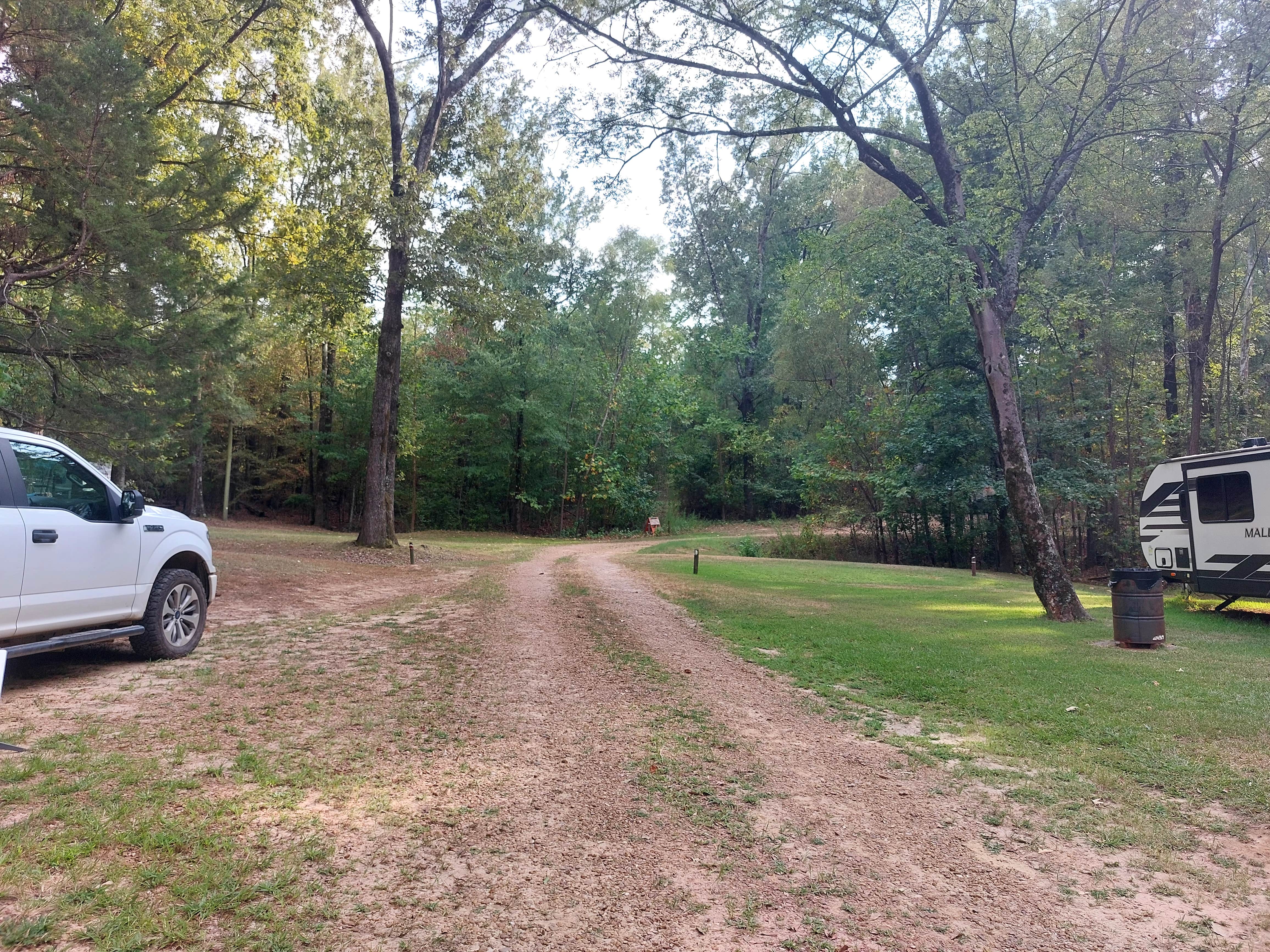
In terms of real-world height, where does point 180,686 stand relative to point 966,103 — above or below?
below

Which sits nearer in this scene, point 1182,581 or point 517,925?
point 517,925

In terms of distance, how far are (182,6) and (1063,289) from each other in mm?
23404

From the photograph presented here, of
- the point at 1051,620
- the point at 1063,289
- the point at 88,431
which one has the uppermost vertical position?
the point at 1063,289

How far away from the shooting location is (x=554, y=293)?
42750mm

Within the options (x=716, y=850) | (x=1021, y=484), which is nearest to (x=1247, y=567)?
(x=1021, y=484)

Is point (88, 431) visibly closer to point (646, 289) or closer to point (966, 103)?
point (966, 103)

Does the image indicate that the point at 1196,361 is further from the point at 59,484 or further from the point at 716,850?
the point at 59,484

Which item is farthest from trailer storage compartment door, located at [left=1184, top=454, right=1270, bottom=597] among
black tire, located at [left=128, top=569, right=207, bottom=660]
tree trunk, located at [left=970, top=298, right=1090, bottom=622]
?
black tire, located at [left=128, top=569, right=207, bottom=660]

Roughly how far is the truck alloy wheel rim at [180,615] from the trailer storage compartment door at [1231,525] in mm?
15672

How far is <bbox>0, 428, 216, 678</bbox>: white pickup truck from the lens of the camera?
494 centimetres

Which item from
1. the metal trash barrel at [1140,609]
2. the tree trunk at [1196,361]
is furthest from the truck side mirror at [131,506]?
the tree trunk at [1196,361]

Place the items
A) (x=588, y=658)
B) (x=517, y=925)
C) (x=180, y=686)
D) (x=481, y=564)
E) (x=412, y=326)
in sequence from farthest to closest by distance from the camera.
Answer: (x=412, y=326), (x=481, y=564), (x=588, y=658), (x=180, y=686), (x=517, y=925)

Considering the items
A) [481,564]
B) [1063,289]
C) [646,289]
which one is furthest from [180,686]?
[646,289]

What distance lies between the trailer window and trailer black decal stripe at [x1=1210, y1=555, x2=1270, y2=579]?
660 millimetres
